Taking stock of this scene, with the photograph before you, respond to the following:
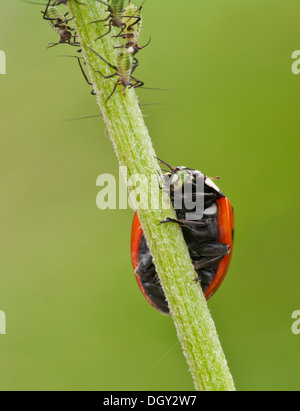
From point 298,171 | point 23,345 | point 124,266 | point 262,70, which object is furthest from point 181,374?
point 262,70

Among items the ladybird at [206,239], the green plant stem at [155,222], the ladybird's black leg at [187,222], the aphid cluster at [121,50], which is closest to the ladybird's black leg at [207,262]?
the ladybird at [206,239]

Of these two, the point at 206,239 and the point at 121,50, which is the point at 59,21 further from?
the point at 206,239

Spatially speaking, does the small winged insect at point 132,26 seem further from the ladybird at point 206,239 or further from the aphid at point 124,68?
the ladybird at point 206,239

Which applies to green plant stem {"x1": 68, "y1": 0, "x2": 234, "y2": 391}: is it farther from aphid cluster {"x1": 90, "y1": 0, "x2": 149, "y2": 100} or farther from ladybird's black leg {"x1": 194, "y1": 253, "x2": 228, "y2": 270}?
ladybird's black leg {"x1": 194, "y1": 253, "x2": 228, "y2": 270}

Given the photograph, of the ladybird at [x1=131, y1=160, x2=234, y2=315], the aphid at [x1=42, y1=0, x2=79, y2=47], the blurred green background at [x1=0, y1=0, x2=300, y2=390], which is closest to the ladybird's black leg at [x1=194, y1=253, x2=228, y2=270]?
the ladybird at [x1=131, y1=160, x2=234, y2=315]

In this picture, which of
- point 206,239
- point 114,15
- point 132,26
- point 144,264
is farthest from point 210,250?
point 114,15

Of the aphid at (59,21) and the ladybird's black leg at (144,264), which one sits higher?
the aphid at (59,21)
